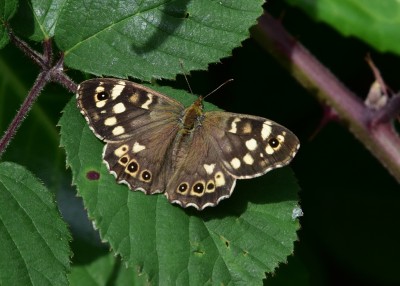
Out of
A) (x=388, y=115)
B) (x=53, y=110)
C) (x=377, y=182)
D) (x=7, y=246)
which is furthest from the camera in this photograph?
(x=377, y=182)

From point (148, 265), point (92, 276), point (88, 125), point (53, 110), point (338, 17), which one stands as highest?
point (338, 17)

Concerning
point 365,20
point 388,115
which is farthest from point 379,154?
point 365,20

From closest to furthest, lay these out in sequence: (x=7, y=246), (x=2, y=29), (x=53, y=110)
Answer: (x=7, y=246), (x=2, y=29), (x=53, y=110)

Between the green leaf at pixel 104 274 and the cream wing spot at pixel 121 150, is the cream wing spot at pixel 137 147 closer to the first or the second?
the cream wing spot at pixel 121 150

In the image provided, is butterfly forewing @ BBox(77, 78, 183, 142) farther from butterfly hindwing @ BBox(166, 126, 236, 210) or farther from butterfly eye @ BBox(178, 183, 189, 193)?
butterfly eye @ BBox(178, 183, 189, 193)

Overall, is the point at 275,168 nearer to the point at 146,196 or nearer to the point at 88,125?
the point at 146,196

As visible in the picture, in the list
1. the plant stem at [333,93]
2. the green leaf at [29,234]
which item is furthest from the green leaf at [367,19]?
the green leaf at [29,234]
